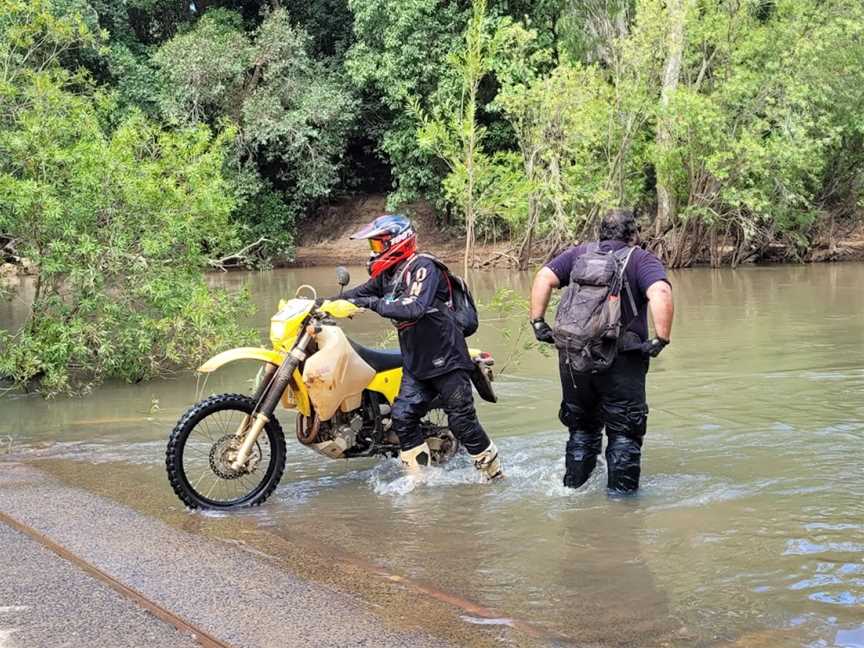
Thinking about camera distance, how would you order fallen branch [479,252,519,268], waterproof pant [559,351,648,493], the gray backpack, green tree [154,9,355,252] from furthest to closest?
1. green tree [154,9,355,252]
2. fallen branch [479,252,519,268]
3. waterproof pant [559,351,648,493]
4. the gray backpack

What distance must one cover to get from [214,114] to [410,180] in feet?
23.0

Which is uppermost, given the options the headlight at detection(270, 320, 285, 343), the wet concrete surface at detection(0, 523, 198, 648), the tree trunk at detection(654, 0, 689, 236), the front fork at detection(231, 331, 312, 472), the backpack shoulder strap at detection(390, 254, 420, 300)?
the tree trunk at detection(654, 0, 689, 236)

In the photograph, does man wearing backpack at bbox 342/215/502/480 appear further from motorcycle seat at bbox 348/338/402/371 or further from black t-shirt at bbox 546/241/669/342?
black t-shirt at bbox 546/241/669/342

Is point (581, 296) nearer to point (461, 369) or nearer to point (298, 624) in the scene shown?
point (461, 369)

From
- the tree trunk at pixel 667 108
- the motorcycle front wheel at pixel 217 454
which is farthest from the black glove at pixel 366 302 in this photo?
the tree trunk at pixel 667 108

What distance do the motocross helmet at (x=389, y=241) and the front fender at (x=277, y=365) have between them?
86 centimetres

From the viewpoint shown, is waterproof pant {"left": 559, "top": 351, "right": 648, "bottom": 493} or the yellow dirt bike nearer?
waterproof pant {"left": 559, "top": 351, "right": 648, "bottom": 493}

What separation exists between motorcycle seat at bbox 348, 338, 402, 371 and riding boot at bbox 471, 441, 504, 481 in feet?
2.67

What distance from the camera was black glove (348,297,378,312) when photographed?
6398 millimetres

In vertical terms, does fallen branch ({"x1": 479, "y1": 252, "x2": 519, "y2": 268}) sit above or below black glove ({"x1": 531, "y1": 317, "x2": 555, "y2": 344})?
below

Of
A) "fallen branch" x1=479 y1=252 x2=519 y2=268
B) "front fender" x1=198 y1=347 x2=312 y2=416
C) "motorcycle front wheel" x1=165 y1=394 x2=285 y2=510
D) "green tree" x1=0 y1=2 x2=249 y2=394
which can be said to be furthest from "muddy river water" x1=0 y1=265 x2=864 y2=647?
"fallen branch" x1=479 y1=252 x2=519 y2=268

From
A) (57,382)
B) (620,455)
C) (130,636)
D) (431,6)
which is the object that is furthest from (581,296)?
(431,6)

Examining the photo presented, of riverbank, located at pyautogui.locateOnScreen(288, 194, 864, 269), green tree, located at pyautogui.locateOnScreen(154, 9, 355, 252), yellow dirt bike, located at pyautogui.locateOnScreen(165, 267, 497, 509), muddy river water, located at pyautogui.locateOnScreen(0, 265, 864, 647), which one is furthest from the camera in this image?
green tree, located at pyautogui.locateOnScreen(154, 9, 355, 252)

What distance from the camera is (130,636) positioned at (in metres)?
3.70
